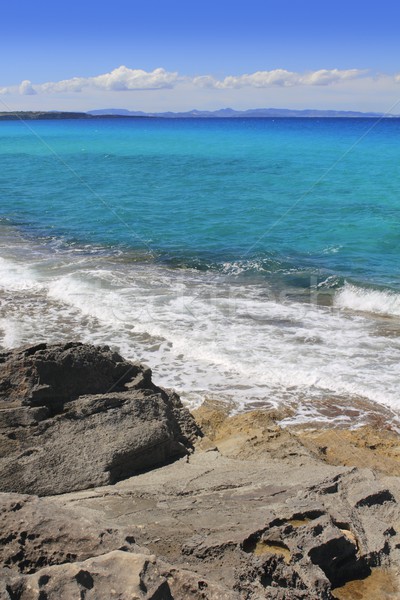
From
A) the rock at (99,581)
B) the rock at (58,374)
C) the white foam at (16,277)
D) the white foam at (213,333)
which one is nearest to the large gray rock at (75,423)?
the rock at (58,374)

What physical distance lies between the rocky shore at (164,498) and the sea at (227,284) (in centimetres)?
209

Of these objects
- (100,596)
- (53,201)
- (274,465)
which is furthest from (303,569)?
(53,201)

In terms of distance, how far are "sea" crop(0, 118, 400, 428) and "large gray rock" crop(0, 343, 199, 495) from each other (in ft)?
8.55

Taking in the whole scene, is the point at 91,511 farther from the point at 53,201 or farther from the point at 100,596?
the point at 53,201

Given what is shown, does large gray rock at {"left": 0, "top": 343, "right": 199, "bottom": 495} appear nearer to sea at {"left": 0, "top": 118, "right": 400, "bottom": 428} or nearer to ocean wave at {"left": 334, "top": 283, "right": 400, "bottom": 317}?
sea at {"left": 0, "top": 118, "right": 400, "bottom": 428}

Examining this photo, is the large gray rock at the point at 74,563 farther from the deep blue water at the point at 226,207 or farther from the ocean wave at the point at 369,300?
the deep blue water at the point at 226,207

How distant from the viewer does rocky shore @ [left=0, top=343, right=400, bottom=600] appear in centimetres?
381

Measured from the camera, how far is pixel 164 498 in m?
5.32

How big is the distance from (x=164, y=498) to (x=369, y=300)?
409 inches

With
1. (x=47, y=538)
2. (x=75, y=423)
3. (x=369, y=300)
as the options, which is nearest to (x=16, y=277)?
(x=369, y=300)

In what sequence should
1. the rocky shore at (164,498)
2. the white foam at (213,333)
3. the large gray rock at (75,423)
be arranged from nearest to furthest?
the rocky shore at (164,498), the large gray rock at (75,423), the white foam at (213,333)

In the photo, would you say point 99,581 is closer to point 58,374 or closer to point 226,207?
point 58,374

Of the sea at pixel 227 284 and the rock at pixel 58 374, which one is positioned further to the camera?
the sea at pixel 227 284

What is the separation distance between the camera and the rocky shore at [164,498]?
12.5 ft
